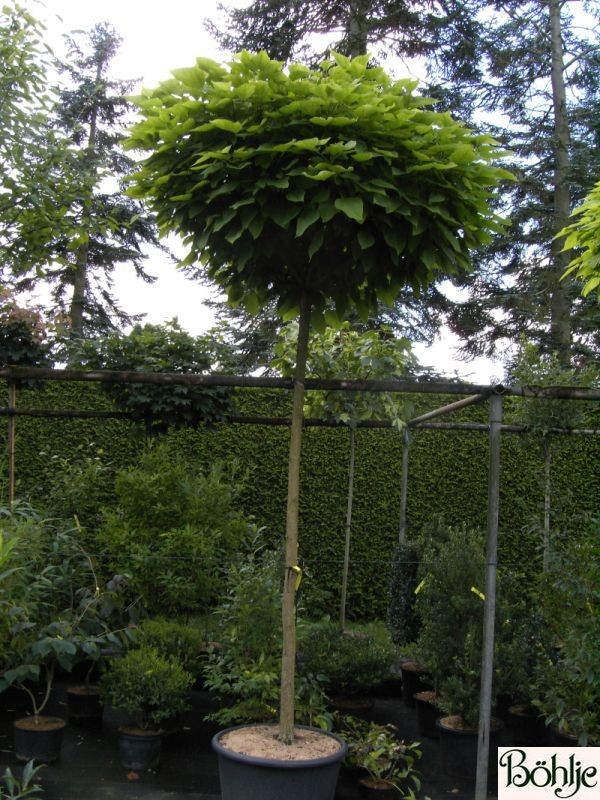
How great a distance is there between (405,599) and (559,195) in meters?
7.90

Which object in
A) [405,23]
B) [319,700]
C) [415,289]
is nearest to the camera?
[415,289]

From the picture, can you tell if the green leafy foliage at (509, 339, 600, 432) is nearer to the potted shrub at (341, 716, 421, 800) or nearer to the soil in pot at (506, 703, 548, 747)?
the soil in pot at (506, 703, 548, 747)

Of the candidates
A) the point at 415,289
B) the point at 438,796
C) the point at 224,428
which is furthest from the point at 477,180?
the point at 224,428

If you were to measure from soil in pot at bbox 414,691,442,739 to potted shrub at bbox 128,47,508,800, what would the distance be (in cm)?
160

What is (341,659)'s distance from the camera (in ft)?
14.5

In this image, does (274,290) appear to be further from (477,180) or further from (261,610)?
(261,610)

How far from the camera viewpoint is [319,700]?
3.78 meters

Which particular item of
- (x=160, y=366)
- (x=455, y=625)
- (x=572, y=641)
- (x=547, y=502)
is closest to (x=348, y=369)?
(x=160, y=366)

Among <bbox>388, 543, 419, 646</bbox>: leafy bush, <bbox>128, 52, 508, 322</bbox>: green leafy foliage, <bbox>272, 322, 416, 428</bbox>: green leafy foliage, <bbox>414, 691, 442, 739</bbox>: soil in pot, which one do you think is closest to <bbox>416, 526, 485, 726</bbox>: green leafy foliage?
<bbox>414, 691, 442, 739</bbox>: soil in pot

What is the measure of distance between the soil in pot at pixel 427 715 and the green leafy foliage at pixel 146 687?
1354 millimetres

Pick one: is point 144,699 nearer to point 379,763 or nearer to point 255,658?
point 255,658

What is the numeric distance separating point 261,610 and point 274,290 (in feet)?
5.74

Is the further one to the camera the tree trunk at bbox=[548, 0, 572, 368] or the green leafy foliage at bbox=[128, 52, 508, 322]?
the tree trunk at bbox=[548, 0, 572, 368]

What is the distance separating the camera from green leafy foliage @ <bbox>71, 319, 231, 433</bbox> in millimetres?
4652
